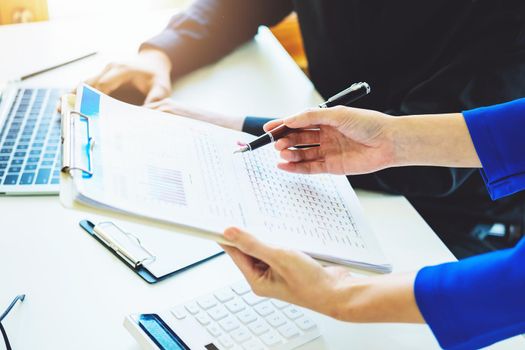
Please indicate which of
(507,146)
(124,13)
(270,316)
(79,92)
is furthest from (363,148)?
(124,13)

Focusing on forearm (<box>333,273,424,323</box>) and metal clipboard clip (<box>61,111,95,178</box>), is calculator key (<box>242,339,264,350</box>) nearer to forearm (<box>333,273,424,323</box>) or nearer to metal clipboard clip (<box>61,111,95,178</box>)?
forearm (<box>333,273,424,323</box>)

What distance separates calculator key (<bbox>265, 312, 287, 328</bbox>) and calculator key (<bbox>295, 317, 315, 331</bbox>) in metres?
0.02

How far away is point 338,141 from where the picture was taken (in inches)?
36.4

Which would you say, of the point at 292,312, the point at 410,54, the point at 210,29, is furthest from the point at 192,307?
the point at 210,29

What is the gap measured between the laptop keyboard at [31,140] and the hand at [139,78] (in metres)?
0.09

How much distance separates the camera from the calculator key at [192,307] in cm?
72

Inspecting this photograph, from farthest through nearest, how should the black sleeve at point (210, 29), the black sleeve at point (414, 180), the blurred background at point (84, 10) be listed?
the blurred background at point (84, 10) → the black sleeve at point (210, 29) → the black sleeve at point (414, 180)

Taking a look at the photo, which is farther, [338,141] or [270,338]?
[338,141]

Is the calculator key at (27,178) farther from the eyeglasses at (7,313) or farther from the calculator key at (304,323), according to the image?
the calculator key at (304,323)

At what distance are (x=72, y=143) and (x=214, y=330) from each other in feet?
0.87

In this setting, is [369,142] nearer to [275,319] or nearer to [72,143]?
[275,319]

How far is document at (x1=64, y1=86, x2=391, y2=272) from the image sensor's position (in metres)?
0.65

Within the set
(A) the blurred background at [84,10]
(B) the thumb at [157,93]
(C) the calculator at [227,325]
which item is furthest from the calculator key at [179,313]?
(A) the blurred background at [84,10]

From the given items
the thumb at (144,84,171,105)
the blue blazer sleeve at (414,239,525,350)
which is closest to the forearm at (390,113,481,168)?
the blue blazer sleeve at (414,239,525,350)
